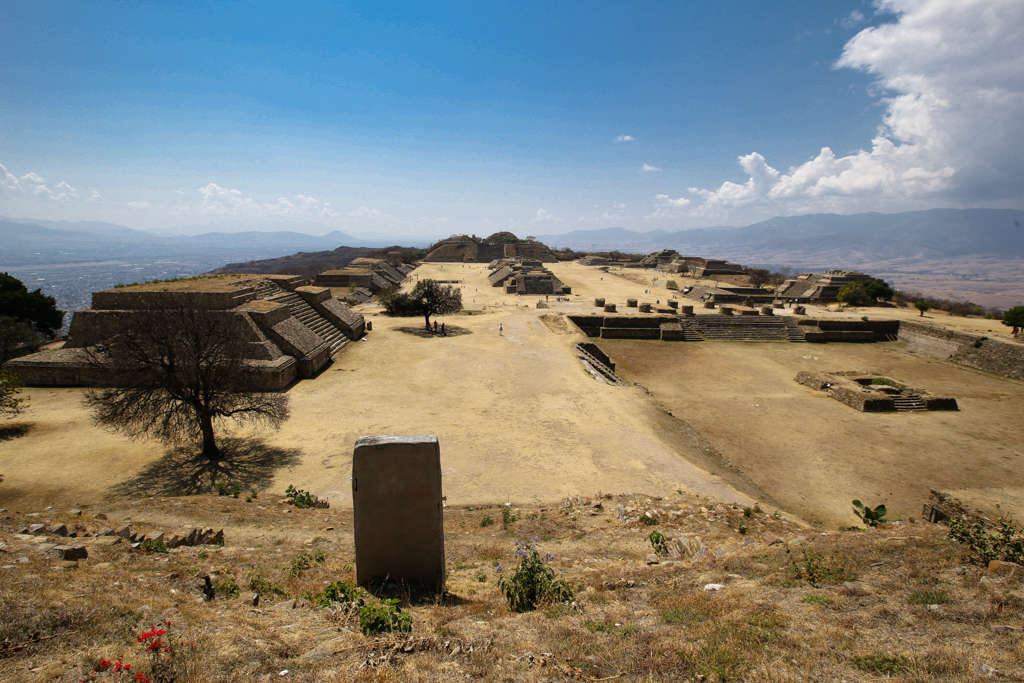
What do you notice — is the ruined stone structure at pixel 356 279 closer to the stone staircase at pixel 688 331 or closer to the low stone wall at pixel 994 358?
the stone staircase at pixel 688 331

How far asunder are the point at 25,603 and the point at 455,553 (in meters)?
4.13

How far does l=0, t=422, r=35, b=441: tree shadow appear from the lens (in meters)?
11.0

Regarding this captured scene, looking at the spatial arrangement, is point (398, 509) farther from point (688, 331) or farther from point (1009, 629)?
point (688, 331)

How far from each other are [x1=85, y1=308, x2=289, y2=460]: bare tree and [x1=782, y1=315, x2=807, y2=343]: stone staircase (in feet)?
94.8

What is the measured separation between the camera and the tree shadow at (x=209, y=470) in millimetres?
8969

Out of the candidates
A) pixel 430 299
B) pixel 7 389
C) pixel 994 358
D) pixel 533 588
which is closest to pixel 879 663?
pixel 533 588

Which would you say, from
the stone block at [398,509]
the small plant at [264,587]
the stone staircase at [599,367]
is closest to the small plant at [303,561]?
the small plant at [264,587]

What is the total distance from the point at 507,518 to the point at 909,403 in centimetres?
1750

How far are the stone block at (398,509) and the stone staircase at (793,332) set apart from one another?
29847 millimetres

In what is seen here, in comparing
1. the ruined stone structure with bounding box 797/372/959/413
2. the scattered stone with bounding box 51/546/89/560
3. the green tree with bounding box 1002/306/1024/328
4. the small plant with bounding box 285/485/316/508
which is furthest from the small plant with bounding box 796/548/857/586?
the green tree with bounding box 1002/306/1024/328

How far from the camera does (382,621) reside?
3.75m

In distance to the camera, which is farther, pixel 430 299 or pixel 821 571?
pixel 430 299

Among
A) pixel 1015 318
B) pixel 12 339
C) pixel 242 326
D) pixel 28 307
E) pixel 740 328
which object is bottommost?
pixel 740 328

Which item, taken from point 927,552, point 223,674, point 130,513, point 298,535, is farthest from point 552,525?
point 130,513
